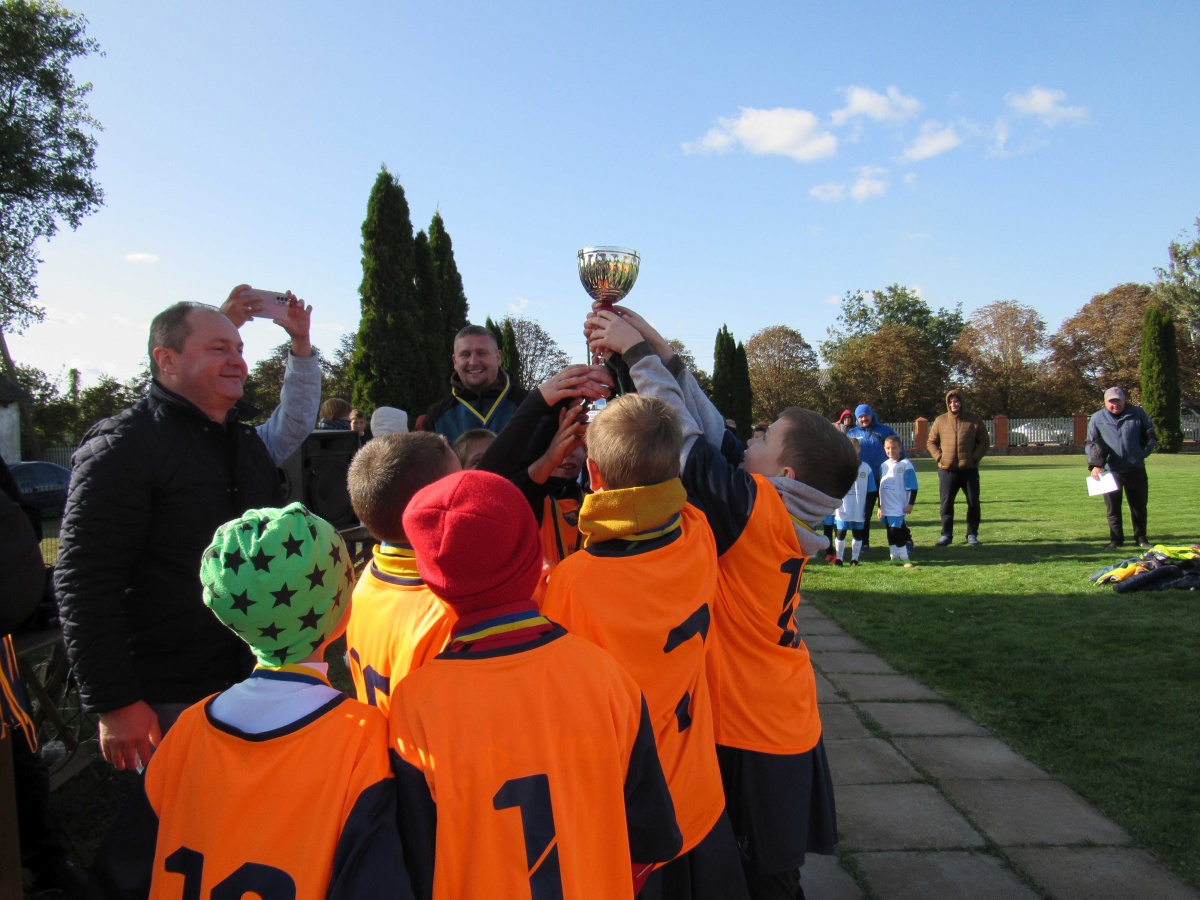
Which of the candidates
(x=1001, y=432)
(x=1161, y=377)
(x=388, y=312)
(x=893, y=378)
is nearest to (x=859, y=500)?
(x=388, y=312)

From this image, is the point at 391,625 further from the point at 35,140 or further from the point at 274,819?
the point at 35,140

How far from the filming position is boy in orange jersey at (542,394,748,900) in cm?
184

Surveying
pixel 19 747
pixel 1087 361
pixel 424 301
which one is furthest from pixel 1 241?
pixel 1087 361

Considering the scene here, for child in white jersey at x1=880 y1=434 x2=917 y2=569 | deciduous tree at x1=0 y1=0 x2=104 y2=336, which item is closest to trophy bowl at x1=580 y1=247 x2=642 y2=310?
child in white jersey at x1=880 y1=434 x2=917 y2=569

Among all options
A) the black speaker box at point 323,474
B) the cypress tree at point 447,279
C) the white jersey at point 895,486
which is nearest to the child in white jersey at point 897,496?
the white jersey at point 895,486

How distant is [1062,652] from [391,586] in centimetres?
518

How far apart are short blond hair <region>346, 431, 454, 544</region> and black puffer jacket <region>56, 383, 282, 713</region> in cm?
76

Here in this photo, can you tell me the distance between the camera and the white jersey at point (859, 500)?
884 centimetres

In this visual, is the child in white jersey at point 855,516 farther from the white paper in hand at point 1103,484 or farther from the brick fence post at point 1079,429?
the brick fence post at point 1079,429

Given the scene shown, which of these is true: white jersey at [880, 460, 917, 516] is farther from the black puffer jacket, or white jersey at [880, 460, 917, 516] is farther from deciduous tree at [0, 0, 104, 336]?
deciduous tree at [0, 0, 104, 336]

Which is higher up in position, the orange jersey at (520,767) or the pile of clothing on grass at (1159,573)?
the orange jersey at (520,767)

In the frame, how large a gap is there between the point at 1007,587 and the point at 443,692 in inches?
295

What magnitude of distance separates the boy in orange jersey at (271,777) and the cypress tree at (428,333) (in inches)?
679

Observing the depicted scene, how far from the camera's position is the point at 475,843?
4.28 feet
